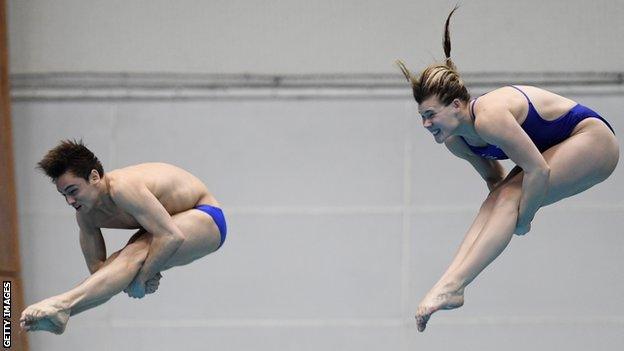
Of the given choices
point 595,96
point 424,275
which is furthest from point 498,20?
point 424,275

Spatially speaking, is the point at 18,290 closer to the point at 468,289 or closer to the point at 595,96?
the point at 468,289

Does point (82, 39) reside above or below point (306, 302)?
above

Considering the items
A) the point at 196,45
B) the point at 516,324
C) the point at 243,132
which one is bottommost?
the point at 516,324

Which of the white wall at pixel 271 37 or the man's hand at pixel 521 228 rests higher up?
the white wall at pixel 271 37

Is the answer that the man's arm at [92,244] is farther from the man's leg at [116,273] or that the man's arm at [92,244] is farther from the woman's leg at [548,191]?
the woman's leg at [548,191]

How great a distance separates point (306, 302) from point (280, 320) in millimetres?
251

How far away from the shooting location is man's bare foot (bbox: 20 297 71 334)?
18.2ft

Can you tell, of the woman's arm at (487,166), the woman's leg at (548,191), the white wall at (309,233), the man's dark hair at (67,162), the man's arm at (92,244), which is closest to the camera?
the woman's leg at (548,191)

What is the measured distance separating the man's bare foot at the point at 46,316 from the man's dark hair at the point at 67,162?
65 centimetres

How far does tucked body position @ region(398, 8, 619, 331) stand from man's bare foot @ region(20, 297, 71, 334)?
1.85m

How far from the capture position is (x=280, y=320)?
8.66m

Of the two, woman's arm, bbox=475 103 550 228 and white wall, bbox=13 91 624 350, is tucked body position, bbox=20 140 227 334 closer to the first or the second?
woman's arm, bbox=475 103 550 228

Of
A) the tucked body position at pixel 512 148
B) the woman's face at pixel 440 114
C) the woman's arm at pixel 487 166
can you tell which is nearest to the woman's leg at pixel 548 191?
the tucked body position at pixel 512 148

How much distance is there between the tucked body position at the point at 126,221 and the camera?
557cm
